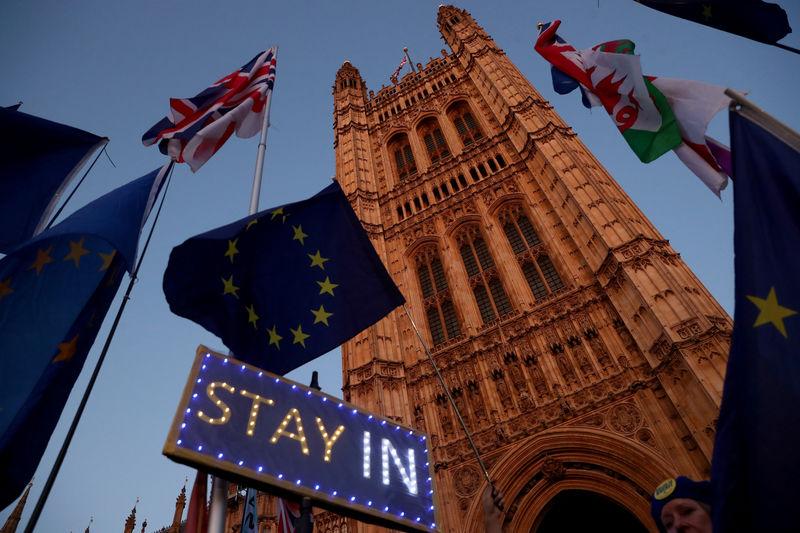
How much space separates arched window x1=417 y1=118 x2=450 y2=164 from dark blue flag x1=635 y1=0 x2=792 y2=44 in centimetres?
2158

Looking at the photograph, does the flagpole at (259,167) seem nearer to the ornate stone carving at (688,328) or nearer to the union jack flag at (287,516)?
the union jack flag at (287,516)

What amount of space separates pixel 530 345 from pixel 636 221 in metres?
5.84

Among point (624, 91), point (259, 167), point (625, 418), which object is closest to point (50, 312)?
point (259, 167)

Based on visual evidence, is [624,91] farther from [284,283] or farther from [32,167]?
[32,167]

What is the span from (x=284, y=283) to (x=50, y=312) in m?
2.76

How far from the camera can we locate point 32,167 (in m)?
6.83

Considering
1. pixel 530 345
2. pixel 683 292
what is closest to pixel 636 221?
pixel 683 292

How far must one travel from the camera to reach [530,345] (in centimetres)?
1631

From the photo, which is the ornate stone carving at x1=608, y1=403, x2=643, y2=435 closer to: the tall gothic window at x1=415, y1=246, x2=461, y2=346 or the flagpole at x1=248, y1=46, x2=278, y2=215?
the tall gothic window at x1=415, y1=246, x2=461, y2=346

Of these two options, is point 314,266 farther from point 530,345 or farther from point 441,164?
point 441,164

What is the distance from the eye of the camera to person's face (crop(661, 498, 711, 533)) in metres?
3.04

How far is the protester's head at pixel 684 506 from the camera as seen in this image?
9.98ft

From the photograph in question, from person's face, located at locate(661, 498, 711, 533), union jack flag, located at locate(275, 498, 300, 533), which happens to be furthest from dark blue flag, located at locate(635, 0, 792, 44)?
union jack flag, located at locate(275, 498, 300, 533)

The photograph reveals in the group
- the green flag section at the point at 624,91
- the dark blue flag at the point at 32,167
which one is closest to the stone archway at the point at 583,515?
the green flag section at the point at 624,91
